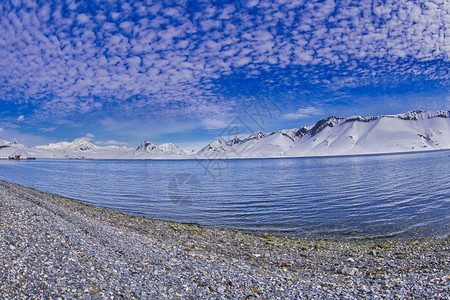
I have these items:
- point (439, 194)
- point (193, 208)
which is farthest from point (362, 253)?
point (439, 194)

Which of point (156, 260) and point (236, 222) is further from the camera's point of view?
point (236, 222)

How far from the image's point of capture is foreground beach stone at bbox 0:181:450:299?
7426mm

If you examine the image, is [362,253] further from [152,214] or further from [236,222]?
[152,214]

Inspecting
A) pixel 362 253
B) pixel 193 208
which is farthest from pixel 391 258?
pixel 193 208

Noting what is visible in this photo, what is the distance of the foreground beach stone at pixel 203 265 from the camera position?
743 centimetres

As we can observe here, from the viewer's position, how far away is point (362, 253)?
12.7m

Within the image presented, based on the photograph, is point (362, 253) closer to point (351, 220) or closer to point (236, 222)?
point (351, 220)

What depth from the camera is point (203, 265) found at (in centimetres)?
1002

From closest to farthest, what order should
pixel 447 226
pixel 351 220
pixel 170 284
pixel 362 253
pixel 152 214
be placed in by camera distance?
pixel 170 284
pixel 362 253
pixel 447 226
pixel 351 220
pixel 152 214

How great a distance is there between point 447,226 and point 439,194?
14.5 meters

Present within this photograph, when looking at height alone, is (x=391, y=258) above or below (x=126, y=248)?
below

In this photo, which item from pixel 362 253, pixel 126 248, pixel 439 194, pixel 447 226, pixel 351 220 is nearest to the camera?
pixel 126 248

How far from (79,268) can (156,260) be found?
9.25 ft

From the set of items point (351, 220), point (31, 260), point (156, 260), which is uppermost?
point (31, 260)
